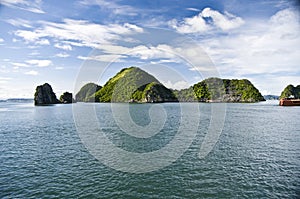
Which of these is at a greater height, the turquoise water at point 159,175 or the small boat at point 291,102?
the small boat at point 291,102

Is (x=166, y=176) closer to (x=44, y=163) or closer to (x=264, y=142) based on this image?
(x=44, y=163)

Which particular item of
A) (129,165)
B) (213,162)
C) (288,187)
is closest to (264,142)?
(213,162)

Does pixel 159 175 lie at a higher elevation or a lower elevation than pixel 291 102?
lower

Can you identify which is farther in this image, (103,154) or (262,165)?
(103,154)

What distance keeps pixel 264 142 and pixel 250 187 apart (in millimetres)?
25360

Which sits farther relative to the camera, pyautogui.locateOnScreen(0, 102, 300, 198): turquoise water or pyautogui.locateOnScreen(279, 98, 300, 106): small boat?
pyautogui.locateOnScreen(279, 98, 300, 106): small boat

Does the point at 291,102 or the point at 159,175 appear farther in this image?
the point at 291,102

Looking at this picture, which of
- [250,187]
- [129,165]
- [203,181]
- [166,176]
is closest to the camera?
[250,187]

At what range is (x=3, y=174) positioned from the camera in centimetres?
2694

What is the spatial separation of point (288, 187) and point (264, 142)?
75.9 ft

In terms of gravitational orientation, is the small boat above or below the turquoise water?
above

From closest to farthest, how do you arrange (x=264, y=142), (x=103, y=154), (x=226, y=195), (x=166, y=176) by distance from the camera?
(x=226, y=195) → (x=166, y=176) → (x=103, y=154) → (x=264, y=142)

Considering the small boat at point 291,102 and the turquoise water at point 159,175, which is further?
the small boat at point 291,102

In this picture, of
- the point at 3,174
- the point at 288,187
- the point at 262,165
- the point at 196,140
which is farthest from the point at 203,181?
the point at 3,174
